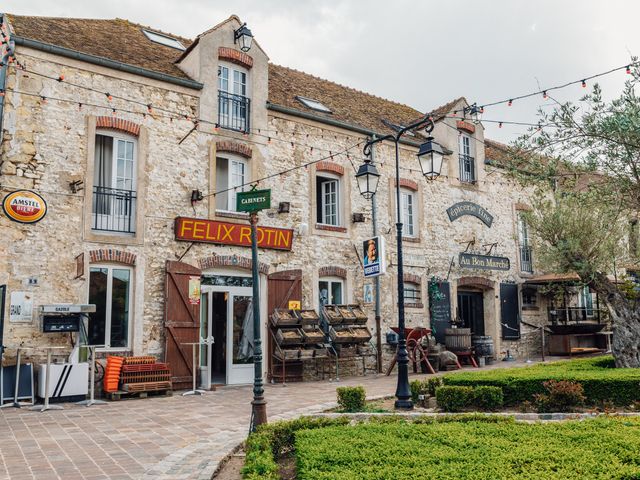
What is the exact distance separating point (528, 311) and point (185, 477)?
15.3 m

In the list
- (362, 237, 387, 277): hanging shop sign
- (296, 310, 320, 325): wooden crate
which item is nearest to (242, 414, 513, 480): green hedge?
(362, 237, 387, 277): hanging shop sign

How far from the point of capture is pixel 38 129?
10.2 m

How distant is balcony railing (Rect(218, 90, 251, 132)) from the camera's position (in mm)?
12766

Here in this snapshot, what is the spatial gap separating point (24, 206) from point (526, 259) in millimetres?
14727

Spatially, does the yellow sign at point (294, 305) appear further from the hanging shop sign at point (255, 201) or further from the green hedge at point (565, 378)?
the hanging shop sign at point (255, 201)

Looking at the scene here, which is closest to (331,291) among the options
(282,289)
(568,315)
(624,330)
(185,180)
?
(282,289)

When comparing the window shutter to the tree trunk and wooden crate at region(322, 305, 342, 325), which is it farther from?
the tree trunk

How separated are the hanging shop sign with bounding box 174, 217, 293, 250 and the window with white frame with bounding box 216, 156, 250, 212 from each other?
605 mm

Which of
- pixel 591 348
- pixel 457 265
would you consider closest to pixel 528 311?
pixel 591 348

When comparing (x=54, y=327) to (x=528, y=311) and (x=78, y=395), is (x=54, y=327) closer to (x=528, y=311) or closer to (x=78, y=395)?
(x=78, y=395)

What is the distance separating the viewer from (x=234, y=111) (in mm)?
12945

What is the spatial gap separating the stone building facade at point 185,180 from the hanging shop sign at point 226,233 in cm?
18

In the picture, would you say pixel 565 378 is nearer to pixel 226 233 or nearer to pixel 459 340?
pixel 459 340

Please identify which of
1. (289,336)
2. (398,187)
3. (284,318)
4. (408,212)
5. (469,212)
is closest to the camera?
(398,187)
